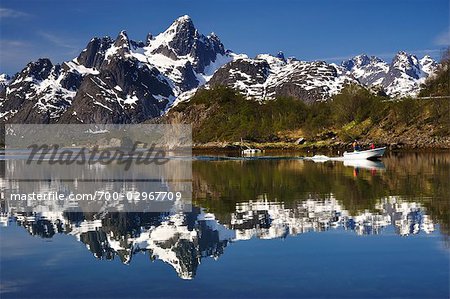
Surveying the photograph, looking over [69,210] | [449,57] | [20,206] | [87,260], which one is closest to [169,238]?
[87,260]

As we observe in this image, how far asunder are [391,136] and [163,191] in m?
140

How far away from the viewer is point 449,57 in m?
192

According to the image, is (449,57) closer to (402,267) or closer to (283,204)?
(283,204)

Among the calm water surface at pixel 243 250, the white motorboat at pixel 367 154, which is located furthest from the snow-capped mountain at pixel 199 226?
the white motorboat at pixel 367 154

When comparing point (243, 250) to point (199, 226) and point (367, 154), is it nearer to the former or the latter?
point (199, 226)

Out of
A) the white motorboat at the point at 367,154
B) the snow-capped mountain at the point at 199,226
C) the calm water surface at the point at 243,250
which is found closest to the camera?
the calm water surface at the point at 243,250

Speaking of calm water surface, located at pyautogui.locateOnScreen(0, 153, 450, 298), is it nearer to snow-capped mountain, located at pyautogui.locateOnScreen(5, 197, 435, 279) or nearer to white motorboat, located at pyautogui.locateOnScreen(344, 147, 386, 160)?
snow-capped mountain, located at pyautogui.locateOnScreen(5, 197, 435, 279)

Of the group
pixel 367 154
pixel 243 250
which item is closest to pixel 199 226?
pixel 243 250

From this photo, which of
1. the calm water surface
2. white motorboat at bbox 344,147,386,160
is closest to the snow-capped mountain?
the calm water surface

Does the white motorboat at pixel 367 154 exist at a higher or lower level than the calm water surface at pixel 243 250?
higher

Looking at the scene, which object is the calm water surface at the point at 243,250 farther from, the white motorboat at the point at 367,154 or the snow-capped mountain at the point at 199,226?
the white motorboat at the point at 367,154

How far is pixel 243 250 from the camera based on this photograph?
26453 mm

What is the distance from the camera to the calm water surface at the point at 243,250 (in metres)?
20.2

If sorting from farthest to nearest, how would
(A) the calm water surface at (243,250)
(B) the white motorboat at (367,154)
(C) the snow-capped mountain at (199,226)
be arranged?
1. (B) the white motorboat at (367,154)
2. (C) the snow-capped mountain at (199,226)
3. (A) the calm water surface at (243,250)
